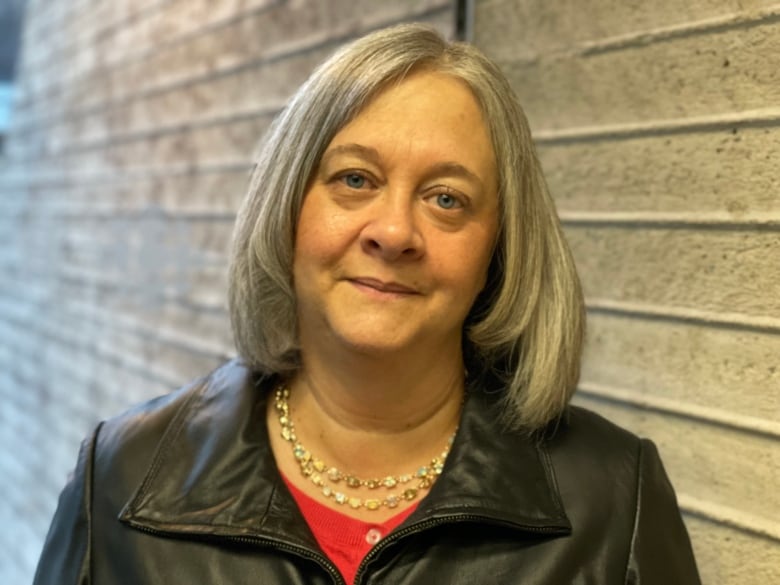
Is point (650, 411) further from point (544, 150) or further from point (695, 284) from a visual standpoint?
point (544, 150)

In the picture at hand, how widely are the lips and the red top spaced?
0.99 feet

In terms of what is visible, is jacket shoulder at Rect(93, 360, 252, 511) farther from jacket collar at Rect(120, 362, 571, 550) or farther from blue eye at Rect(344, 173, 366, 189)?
blue eye at Rect(344, 173, 366, 189)

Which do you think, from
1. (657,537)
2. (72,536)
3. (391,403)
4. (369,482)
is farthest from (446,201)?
(72,536)

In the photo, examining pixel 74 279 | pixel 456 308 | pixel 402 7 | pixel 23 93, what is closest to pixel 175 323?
pixel 74 279

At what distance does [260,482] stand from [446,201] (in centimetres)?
44

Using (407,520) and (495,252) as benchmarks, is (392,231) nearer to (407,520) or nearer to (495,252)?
(495,252)

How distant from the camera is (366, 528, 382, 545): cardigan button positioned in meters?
1.06

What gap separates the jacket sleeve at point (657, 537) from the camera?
1007 millimetres

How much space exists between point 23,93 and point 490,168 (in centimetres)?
323

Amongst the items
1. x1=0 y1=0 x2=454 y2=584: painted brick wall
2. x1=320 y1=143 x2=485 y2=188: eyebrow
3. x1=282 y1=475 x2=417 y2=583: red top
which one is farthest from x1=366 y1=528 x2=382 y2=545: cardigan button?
x1=0 y1=0 x2=454 y2=584: painted brick wall

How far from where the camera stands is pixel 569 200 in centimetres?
137

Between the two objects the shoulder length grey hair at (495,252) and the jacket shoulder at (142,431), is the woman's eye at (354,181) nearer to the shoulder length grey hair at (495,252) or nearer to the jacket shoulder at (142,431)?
the shoulder length grey hair at (495,252)

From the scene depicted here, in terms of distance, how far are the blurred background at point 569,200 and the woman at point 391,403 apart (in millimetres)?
165

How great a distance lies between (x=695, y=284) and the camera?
119 cm
